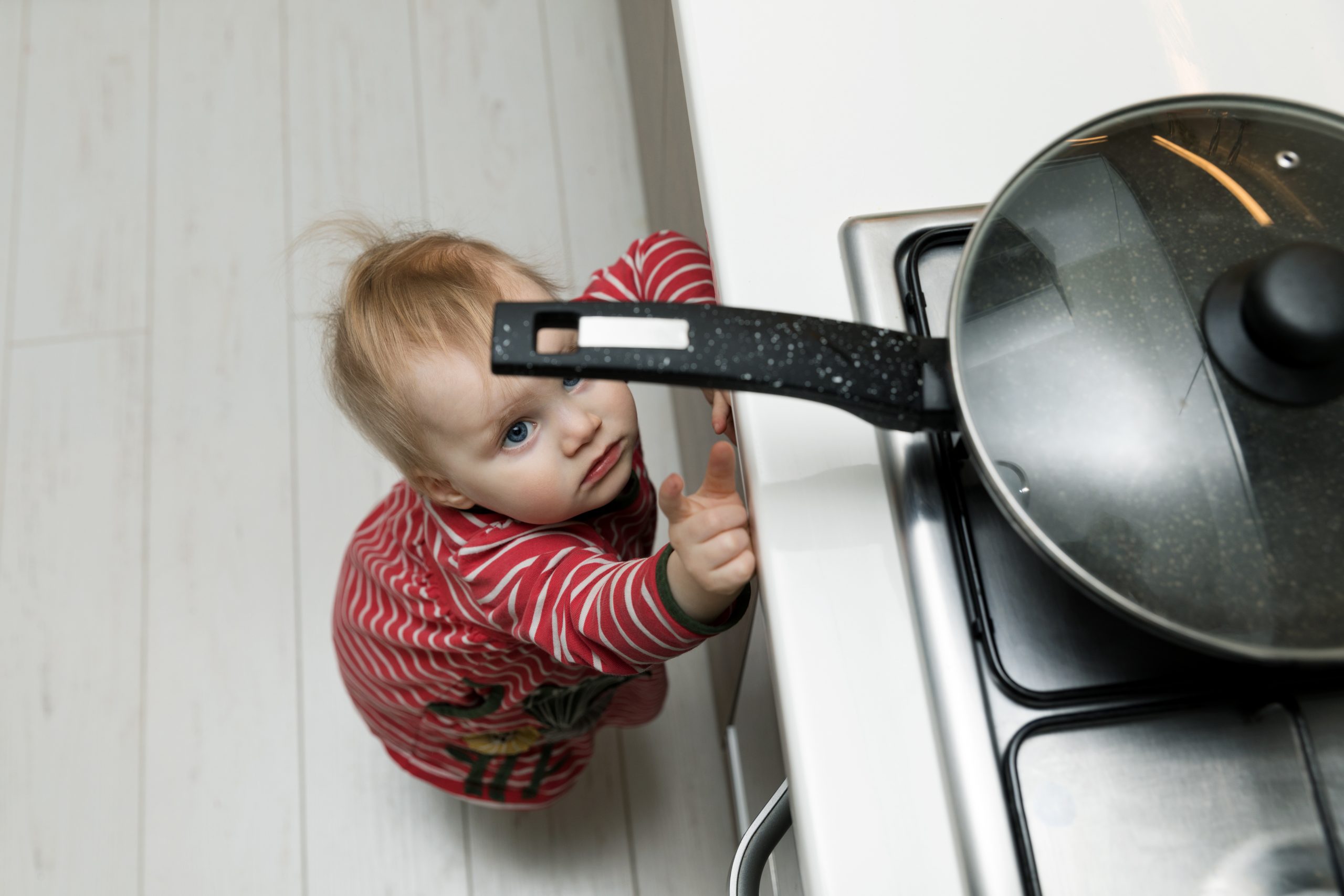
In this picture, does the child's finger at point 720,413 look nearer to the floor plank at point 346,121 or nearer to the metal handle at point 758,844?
the metal handle at point 758,844

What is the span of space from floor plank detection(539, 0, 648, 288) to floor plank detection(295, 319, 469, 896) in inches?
16.1

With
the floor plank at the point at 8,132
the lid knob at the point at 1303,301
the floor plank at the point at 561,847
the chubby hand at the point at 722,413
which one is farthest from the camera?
the floor plank at the point at 8,132

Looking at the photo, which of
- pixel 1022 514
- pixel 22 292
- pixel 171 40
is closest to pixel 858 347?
pixel 1022 514

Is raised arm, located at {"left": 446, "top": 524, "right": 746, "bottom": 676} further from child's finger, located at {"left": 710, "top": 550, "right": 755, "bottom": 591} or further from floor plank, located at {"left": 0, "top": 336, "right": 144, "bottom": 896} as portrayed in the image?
floor plank, located at {"left": 0, "top": 336, "right": 144, "bottom": 896}

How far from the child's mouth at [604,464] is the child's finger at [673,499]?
16 cm

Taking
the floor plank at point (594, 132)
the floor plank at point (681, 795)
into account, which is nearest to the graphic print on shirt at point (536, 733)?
the floor plank at point (681, 795)

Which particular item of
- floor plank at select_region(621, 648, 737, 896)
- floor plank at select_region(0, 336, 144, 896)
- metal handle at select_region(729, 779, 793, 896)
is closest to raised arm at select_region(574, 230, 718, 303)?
metal handle at select_region(729, 779, 793, 896)

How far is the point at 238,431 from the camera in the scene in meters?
1.33

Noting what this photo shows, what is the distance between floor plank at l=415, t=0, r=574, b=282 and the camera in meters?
1.43

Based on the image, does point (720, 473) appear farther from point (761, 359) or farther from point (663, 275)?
point (663, 275)

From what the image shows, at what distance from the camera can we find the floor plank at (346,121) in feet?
4.68

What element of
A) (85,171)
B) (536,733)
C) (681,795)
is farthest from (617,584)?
(85,171)

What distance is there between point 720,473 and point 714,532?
0.09 feet

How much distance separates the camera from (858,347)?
42 centimetres
